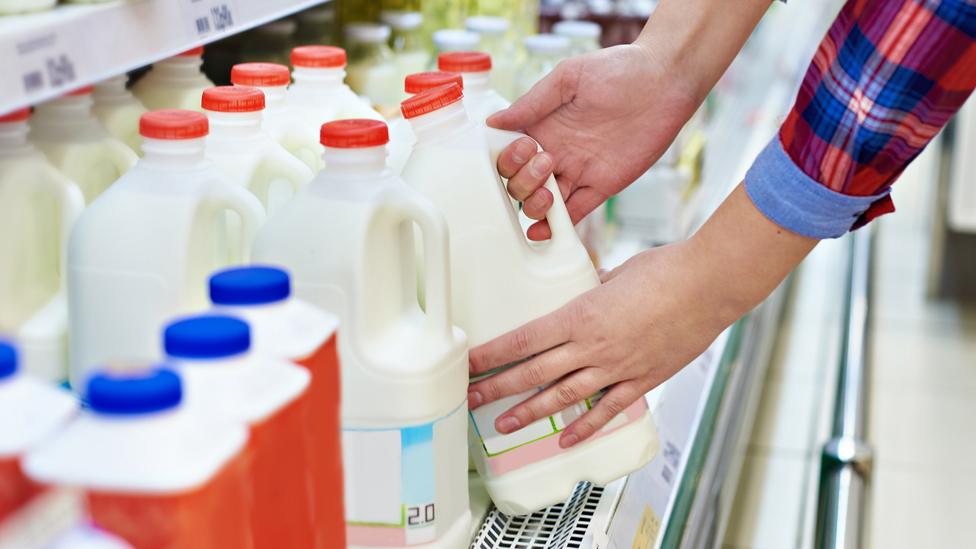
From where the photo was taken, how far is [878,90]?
121cm

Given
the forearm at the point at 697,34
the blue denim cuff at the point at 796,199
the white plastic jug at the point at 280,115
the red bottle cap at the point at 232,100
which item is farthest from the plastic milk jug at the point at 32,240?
the forearm at the point at 697,34

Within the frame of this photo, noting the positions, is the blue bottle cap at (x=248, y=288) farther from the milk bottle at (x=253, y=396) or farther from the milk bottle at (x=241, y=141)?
the milk bottle at (x=241, y=141)

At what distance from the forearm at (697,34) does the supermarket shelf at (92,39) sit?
689 millimetres

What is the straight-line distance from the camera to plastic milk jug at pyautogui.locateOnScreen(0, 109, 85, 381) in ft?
3.65

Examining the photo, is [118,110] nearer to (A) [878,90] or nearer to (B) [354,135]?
(B) [354,135]

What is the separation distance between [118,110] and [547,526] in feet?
2.35

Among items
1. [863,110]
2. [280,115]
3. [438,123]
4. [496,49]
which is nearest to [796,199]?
[863,110]

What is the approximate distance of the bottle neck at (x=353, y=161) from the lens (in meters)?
1.09

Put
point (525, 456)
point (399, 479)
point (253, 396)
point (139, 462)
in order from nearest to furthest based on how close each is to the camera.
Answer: point (139, 462)
point (253, 396)
point (399, 479)
point (525, 456)

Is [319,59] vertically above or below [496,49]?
above

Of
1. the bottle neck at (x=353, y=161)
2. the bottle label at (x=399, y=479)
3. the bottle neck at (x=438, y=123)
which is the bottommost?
the bottle label at (x=399, y=479)

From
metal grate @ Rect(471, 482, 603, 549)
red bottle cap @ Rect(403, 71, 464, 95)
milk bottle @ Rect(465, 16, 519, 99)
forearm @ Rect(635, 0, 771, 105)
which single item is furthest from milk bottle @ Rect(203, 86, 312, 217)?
milk bottle @ Rect(465, 16, 519, 99)

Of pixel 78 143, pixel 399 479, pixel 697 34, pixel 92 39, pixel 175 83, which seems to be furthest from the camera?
pixel 697 34

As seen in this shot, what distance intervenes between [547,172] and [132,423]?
807 millimetres
